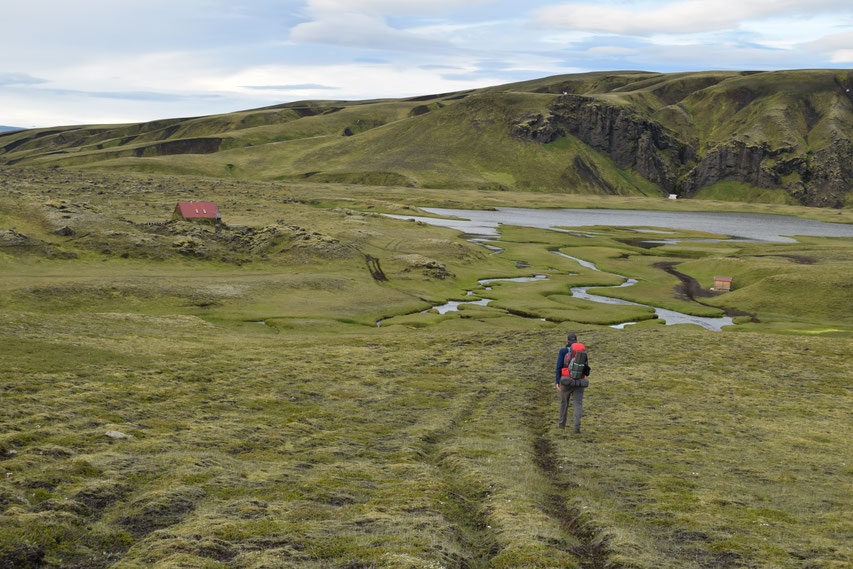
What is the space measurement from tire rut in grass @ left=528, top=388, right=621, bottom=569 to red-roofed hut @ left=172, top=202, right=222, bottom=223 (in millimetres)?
110354

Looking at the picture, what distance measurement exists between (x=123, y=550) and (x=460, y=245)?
11638cm

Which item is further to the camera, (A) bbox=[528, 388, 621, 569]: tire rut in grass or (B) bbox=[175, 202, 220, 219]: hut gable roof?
(B) bbox=[175, 202, 220, 219]: hut gable roof

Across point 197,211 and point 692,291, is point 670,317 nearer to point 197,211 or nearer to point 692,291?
point 692,291

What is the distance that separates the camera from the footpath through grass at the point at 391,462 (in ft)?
53.5

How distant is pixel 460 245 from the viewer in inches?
5113

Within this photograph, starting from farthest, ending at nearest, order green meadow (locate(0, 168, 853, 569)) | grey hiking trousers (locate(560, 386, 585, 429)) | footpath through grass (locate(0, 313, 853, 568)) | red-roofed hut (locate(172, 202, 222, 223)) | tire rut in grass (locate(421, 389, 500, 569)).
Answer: red-roofed hut (locate(172, 202, 222, 223)), grey hiking trousers (locate(560, 386, 585, 429)), green meadow (locate(0, 168, 853, 569)), tire rut in grass (locate(421, 389, 500, 569)), footpath through grass (locate(0, 313, 853, 568))

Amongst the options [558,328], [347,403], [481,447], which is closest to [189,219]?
[558,328]

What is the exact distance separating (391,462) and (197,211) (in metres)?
114

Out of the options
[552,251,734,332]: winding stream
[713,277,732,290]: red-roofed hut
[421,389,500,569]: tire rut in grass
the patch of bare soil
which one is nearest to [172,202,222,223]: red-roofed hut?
[552,251,734,332]: winding stream

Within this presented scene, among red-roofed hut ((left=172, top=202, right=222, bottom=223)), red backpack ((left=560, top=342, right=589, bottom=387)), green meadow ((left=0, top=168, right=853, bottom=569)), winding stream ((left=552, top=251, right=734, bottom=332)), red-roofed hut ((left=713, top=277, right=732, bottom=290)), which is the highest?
red-roofed hut ((left=172, top=202, right=222, bottom=223))

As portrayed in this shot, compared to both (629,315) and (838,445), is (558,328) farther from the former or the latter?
(838,445)

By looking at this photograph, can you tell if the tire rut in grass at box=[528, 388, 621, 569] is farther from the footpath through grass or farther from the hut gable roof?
the hut gable roof

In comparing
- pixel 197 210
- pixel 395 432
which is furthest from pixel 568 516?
pixel 197 210

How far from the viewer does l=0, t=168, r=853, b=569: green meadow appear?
54.7 ft
